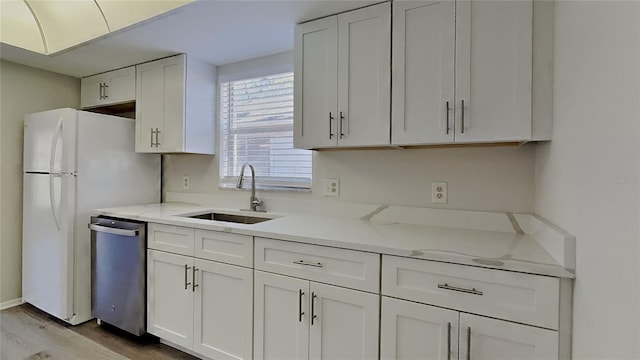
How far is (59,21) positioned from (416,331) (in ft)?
10.5

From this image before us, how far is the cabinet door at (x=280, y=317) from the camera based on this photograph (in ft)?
4.84

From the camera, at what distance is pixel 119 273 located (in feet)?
6.98

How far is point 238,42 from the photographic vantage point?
214cm

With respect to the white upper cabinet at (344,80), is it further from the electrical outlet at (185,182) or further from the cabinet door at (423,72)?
the electrical outlet at (185,182)

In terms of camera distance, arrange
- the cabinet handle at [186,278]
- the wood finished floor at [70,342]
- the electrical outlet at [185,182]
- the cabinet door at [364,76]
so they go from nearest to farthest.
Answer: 1. the cabinet door at [364,76]
2. the cabinet handle at [186,278]
3. the wood finished floor at [70,342]
4. the electrical outlet at [185,182]

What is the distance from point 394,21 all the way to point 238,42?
1.12 metres

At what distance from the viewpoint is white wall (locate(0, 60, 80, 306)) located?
259 cm

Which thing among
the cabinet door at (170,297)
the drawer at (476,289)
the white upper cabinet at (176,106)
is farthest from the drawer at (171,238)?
the drawer at (476,289)

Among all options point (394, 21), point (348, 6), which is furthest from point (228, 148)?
point (394, 21)

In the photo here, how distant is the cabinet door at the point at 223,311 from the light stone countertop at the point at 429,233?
249mm

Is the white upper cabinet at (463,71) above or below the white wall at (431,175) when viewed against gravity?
above

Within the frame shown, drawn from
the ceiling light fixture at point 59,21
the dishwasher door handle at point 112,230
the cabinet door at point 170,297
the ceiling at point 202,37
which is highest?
the ceiling light fixture at point 59,21

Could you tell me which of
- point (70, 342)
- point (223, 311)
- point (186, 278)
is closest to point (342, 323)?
point (223, 311)

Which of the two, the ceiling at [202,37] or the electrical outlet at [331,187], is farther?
the electrical outlet at [331,187]
